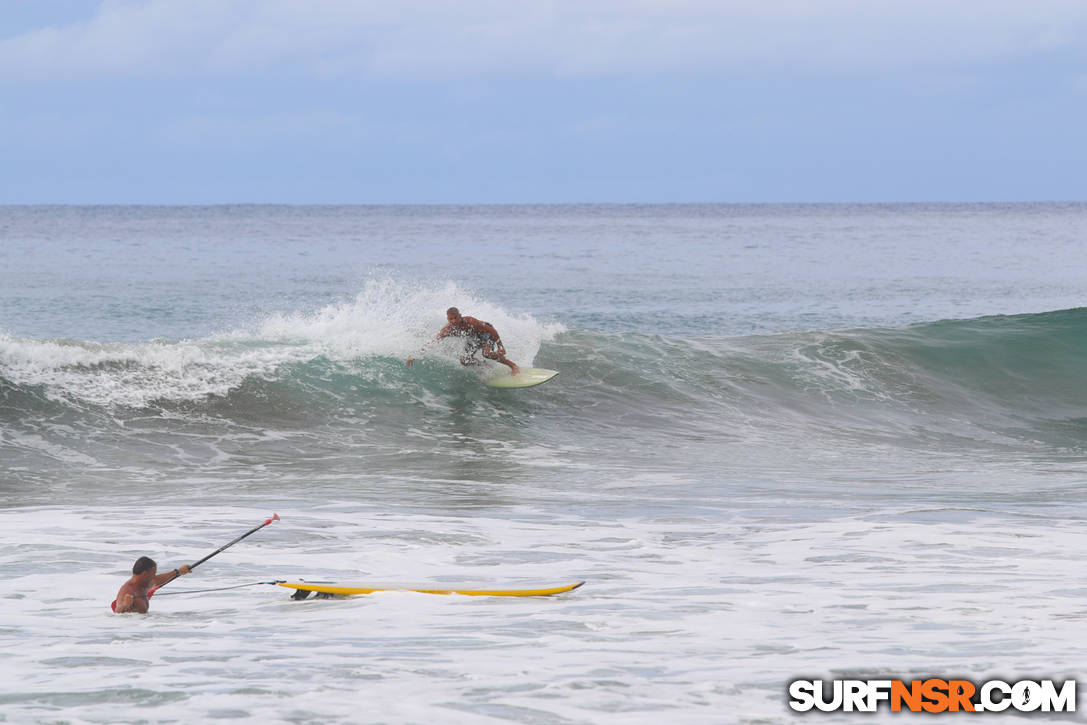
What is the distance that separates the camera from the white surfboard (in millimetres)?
17109

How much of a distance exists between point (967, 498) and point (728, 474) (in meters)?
2.68

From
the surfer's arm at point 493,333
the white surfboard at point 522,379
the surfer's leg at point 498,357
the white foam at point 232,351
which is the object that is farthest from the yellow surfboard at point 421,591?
the surfer's arm at point 493,333

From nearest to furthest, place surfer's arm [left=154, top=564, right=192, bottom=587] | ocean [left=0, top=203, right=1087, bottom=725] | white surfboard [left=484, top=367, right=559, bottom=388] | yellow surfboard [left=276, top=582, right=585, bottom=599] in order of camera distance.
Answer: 1. ocean [left=0, top=203, right=1087, bottom=725]
2. surfer's arm [left=154, top=564, right=192, bottom=587]
3. yellow surfboard [left=276, top=582, right=585, bottom=599]
4. white surfboard [left=484, top=367, right=559, bottom=388]

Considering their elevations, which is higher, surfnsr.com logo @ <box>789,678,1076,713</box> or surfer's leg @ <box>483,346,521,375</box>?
surfer's leg @ <box>483,346,521,375</box>

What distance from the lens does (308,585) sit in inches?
299

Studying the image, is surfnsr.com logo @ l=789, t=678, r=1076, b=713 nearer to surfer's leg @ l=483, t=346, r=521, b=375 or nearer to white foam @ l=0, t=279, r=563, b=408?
surfer's leg @ l=483, t=346, r=521, b=375

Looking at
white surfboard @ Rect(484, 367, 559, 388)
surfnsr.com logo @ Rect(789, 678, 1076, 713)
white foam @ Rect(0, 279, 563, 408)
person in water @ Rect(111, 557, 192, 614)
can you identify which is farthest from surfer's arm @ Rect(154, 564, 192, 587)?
white surfboard @ Rect(484, 367, 559, 388)

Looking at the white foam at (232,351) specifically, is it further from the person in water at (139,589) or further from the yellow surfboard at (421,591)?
the yellow surfboard at (421,591)

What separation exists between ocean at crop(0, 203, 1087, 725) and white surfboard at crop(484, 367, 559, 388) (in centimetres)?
16

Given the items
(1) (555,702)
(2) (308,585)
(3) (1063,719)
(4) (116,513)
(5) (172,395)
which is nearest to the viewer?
Result: (3) (1063,719)

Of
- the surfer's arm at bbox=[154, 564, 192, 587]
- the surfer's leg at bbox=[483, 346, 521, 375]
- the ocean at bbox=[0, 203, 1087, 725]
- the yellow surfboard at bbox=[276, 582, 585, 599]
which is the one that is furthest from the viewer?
the surfer's leg at bbox=[483, 346, 521, 375]

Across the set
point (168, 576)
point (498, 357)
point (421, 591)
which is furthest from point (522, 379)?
point (168, 576)

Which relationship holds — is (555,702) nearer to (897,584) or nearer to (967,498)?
(897,584)

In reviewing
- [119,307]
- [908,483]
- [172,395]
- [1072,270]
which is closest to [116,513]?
[172,395]
